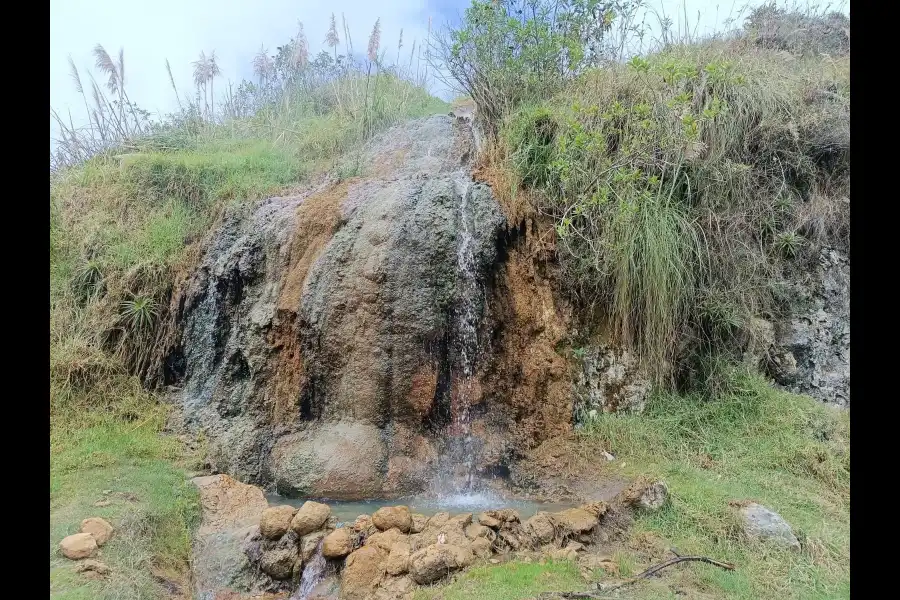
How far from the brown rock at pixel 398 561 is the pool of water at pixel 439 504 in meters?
0.69

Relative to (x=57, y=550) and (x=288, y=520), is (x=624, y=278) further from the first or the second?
(x=57, y=550)

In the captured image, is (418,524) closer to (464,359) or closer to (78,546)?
(464,359)

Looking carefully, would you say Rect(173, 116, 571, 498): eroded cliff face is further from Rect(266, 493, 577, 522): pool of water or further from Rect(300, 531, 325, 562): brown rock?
Rect(300, 531, 325, 562): brown rock

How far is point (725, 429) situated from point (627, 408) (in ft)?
2.06

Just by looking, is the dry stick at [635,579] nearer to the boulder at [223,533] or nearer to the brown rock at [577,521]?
the brown rock at [577,521]

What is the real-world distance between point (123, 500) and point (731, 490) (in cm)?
295

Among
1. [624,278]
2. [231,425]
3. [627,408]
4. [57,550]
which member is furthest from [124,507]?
[624,278]

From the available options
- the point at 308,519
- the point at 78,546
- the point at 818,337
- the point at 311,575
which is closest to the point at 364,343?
the point at 308,519

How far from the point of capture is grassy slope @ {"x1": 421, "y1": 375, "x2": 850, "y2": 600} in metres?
2.19

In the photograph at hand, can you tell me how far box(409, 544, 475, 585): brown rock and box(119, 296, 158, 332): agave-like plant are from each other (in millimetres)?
2566

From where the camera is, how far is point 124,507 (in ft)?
8.64

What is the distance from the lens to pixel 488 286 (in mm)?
3932
